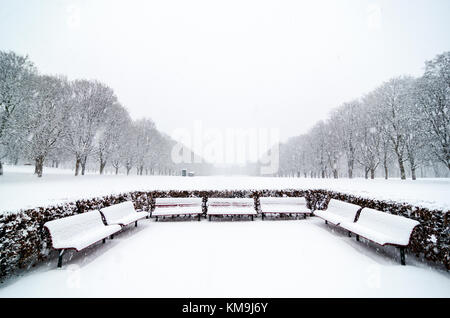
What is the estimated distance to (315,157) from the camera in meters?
37.2

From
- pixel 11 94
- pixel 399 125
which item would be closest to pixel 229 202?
pixel 11 94

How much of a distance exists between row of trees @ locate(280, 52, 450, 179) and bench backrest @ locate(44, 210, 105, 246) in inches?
943

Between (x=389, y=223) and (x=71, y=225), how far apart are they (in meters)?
8.39

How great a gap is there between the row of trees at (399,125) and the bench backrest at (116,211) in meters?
23.2

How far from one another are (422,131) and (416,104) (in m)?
2.83

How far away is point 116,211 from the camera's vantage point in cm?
632

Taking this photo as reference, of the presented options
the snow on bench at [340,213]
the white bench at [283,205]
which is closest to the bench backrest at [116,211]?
the white bench at [283,205]

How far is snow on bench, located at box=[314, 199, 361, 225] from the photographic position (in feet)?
20.3

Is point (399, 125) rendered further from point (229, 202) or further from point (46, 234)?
point (46, 234)

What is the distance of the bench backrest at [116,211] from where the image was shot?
5.85 m

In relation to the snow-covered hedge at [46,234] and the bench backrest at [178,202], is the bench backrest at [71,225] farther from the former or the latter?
the bench backrest at [178,202]

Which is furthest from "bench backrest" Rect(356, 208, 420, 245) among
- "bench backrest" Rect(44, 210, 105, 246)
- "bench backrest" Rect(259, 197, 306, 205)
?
"bench backrest" Rect(44, 210, 105, 246)

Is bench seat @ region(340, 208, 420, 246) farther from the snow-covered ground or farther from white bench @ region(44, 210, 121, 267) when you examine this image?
white bench @ region(44, 210, 121, 267)

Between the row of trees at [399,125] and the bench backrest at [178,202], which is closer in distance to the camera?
the bench backrest at [178,202]
